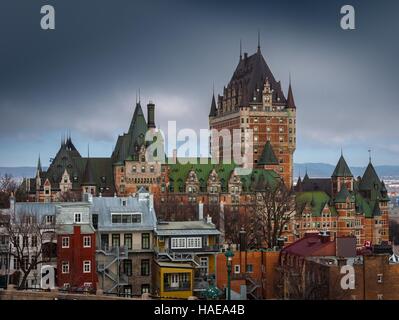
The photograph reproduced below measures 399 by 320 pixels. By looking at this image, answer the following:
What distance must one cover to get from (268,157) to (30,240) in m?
71.2

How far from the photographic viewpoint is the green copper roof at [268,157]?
338ft

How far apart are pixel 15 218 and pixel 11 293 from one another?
53.1 feet

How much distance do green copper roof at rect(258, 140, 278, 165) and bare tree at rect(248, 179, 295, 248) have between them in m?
7.90

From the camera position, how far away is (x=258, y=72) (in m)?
113

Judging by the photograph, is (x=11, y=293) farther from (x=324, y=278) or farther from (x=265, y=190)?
(x=265, y=190)

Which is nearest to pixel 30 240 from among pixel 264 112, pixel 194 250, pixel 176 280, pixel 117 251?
pixel 117 251

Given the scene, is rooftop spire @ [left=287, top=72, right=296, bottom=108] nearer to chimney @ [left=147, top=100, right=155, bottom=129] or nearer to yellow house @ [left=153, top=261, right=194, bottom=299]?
chimney @ [left=147, top=100, right=155, bottom=129]

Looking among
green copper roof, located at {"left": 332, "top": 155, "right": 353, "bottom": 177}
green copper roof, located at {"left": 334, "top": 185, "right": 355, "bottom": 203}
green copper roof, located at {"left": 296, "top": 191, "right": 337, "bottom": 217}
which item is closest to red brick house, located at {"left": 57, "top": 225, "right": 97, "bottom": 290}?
green copper roof, located at {"left": 296, "top": 191, "right": 337, "bottom": 217}

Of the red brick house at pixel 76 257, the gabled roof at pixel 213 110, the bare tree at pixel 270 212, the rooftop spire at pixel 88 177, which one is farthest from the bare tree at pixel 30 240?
the gabled roof at pixel 213 110

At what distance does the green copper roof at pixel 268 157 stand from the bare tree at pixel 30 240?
6959 centimetres

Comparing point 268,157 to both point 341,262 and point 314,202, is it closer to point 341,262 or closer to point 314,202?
point 314,202

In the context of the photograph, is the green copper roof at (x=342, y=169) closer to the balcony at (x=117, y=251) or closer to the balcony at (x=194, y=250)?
the balcony at (x=194, y=250)

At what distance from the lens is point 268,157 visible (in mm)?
103438
